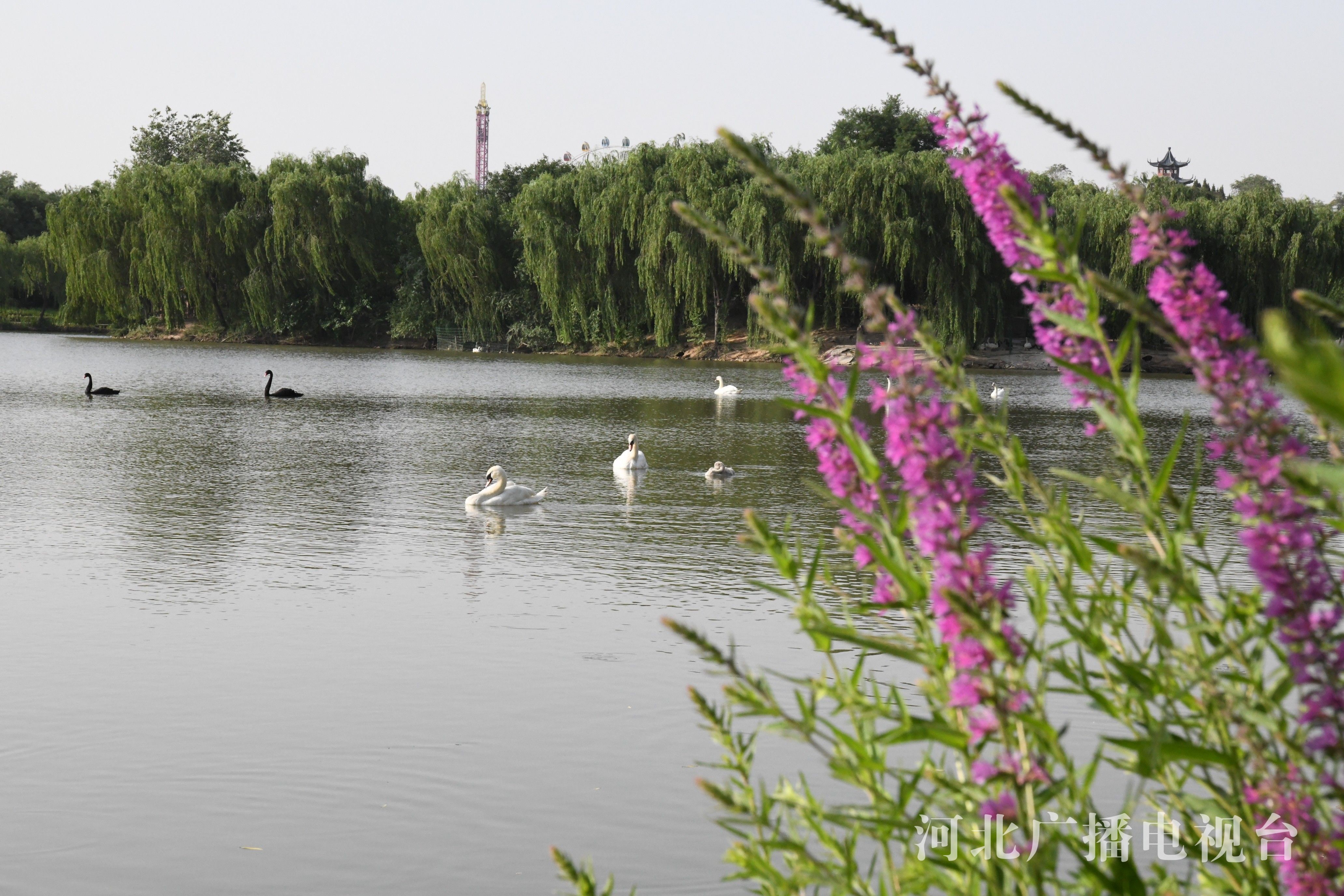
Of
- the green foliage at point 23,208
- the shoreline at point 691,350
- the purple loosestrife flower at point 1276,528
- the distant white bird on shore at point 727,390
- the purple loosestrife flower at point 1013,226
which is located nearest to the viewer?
the purple loosestrife flower at point 1276,528

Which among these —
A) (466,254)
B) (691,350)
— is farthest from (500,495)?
(466,254)

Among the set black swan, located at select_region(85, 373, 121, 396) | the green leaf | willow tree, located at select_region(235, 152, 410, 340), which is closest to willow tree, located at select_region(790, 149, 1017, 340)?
willow tree, located at select_region(235, 152, 410, 340)

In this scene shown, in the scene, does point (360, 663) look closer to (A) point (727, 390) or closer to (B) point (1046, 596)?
(B) point (1046, 596)

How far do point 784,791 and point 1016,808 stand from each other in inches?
29.6

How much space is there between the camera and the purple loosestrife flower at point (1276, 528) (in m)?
1.68

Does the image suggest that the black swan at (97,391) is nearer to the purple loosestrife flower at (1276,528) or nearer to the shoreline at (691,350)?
the shoreline at (691,350)

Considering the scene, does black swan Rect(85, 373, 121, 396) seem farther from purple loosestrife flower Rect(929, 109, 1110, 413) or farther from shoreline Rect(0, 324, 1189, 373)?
purple loosestrife flower Rect(929, 109, 1110, 413)

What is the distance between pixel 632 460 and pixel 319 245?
40.2 m

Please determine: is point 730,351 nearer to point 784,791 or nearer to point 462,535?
point 462,535

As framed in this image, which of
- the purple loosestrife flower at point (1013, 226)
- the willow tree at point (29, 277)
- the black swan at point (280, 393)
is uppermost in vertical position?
the willow tree at point (29, 277)

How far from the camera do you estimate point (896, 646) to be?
185cm

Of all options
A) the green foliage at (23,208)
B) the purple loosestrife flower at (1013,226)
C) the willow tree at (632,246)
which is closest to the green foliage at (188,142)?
the green foliage at (23,208)

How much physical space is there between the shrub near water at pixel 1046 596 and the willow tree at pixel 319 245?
53.2 metres

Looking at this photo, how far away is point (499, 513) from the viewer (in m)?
13.3
